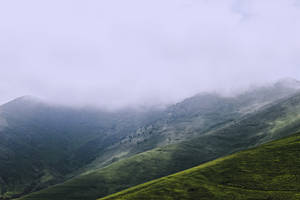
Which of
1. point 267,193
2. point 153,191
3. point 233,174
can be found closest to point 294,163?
point 233,174

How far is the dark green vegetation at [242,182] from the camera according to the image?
101 m

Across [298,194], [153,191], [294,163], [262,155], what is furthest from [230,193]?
[262,155]

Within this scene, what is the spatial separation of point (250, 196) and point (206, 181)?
32.9 meters

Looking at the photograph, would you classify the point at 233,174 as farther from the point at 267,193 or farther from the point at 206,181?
the point at 267,193

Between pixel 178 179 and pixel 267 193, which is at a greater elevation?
pixel 178 179

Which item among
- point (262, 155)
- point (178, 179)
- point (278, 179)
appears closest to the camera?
point (278, 179)

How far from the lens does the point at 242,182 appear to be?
11788 centimetres

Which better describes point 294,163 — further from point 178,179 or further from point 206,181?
point 178,179

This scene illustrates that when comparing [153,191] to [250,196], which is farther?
[153,191]

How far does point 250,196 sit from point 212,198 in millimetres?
14219

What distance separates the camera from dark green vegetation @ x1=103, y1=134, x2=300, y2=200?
101 m

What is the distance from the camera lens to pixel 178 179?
137375 mm

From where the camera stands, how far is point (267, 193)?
9825 cm

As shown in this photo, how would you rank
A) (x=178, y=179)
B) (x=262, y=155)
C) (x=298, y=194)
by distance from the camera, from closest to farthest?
A: (x=298, y=194)
(x=178, y=179)
(x=262, y=155)
